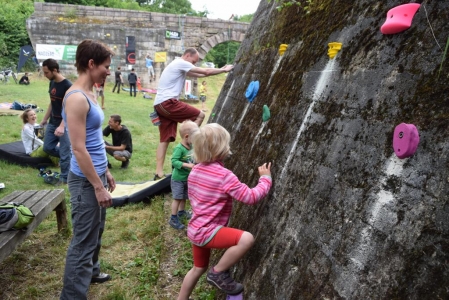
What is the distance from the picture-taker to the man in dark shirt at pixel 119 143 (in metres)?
7.51

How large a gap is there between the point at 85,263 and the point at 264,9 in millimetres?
4359

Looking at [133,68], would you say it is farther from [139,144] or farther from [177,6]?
[177,6]

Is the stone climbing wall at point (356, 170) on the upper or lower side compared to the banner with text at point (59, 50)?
upper

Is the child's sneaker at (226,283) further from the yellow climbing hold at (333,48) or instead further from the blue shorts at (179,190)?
the blue shorts at (179,190)

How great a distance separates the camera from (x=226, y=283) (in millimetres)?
2285

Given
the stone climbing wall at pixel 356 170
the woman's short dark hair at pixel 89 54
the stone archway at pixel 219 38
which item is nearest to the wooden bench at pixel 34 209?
the woman's short dark hair at pixel 89 54

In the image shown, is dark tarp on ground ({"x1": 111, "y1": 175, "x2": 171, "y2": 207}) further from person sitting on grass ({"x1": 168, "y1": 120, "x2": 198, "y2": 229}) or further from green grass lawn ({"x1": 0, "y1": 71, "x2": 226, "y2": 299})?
person sitting on grass ({"x1": 168, "y1": 120, "x2": 198, "y2": 229})

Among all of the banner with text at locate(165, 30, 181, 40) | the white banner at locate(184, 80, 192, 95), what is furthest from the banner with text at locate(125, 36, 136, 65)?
the white banner at locate(184, 80, 192, 95)

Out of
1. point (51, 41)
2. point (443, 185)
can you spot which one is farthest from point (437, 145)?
point (51, 41)

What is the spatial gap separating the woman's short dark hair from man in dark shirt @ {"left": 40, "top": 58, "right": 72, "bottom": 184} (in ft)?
10.1

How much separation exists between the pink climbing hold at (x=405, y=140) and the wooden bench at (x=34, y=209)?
2.78 meters

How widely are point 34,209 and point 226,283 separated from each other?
225cm

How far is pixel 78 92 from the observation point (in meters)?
2.38

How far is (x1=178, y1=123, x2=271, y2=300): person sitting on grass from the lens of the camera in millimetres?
2244
